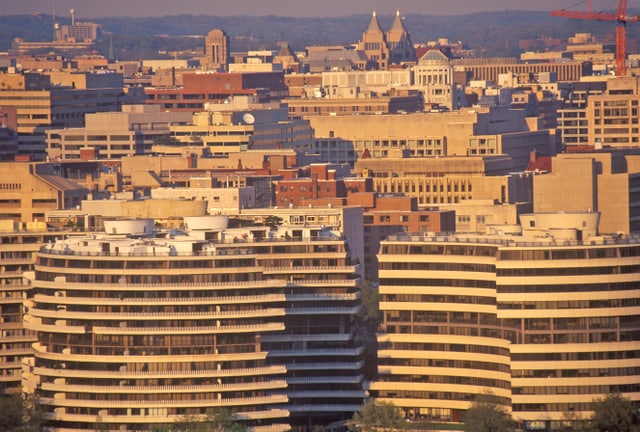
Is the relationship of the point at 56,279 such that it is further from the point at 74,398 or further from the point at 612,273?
the point at 612,273

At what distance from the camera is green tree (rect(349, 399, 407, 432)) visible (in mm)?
156250

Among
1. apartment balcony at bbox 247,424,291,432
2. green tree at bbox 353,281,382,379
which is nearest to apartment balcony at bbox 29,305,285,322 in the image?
apartment balcony at bbox 247,424,291,432

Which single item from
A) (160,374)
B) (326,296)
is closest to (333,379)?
(326,296)

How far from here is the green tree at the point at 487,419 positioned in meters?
155

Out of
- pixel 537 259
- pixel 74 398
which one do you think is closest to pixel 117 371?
pixel 74 398

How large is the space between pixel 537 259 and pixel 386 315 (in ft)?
37.6

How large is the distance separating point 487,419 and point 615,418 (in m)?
7.20

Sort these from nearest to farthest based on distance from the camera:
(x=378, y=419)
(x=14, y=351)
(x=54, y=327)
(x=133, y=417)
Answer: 1. (x=378, y=419)
2. (x=133, y=417)
3. (x=54, y=327)
4. (x=14, y=351)

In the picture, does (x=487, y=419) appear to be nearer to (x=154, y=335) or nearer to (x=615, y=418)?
(x=615, y=418)

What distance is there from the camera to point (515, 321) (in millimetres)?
160500

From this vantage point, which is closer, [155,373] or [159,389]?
[159,389]

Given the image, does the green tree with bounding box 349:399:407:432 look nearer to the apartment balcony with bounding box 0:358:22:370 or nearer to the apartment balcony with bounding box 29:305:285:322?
the apartment balcony with bounding box 29:305:285:322

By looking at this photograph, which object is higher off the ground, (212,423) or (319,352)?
(319,352)

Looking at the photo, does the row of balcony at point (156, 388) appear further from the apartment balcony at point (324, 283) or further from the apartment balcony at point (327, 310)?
the apartment balcony at point (324, 283)
